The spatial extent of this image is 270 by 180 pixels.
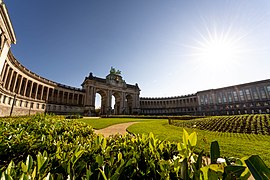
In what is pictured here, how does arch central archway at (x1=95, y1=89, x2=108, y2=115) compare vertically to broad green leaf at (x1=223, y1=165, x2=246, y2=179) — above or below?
above

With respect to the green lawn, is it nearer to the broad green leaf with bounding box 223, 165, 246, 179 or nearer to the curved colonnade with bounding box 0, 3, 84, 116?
the broad green leaf with bounding box 223, 165, 246, 179

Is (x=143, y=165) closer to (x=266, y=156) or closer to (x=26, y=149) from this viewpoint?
(x=26, y=149)

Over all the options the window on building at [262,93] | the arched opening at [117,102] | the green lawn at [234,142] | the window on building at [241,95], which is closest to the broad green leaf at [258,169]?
the green lawn at [234,142]

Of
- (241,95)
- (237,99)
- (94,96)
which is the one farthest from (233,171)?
(241,95)

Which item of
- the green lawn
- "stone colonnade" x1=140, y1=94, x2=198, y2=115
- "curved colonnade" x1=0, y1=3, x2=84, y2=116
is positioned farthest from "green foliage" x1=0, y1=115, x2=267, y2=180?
"stone colonnade" x1=140, y1=94, x2=198, y2=115

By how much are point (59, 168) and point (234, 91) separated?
86.0m

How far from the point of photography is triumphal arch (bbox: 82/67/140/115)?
6064 cm

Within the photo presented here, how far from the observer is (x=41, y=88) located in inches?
1981

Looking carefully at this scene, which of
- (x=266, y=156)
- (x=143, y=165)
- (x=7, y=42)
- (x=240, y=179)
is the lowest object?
(x=266, y=156)

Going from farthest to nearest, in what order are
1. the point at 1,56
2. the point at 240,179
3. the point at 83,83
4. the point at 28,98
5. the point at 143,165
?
the point at 83,83, the point at 28,98, the point at 1,56, the point at 143,165, the point at 240,179

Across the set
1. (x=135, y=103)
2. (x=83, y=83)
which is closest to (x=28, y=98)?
(x=83, y=83)

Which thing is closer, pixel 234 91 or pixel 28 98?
pixel 28 98

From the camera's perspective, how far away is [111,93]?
68.4 m

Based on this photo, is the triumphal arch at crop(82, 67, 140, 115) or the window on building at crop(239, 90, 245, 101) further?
the window on building at crop(239, 90, 245, 101)
